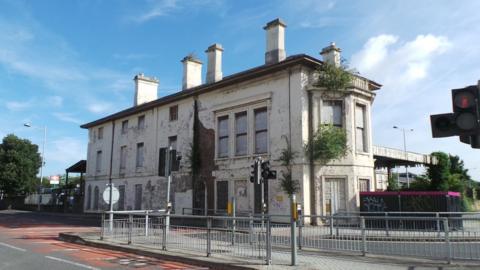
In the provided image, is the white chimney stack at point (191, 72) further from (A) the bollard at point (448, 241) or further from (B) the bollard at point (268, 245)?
(A) the bollard at point (448, 241)

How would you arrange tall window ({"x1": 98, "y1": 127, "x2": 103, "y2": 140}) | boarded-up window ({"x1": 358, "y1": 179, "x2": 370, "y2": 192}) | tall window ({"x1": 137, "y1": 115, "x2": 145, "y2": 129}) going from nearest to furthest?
boarded-up window ({"x1": 358, "y1": 179, "x2": 370, "y2": 192}) → tall window ({"x1": 137, "y1": 115, "x2": 145, "y2": 129}) → tall window ({"x1": 98, "y1": 127, "x2": 103, "y2": 140})

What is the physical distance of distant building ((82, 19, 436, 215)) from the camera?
21609mm

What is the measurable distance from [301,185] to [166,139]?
11987 millimetres

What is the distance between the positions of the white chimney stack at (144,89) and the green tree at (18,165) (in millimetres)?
19998

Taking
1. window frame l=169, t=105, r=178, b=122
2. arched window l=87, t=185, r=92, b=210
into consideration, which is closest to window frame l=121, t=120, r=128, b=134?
window frame l=169, t=105, r=178, b=122

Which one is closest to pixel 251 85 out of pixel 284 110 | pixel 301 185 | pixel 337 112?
pixel 284 110

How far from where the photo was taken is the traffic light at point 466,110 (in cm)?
602

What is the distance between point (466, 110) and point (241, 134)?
18.9 metres

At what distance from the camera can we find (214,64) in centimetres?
2836

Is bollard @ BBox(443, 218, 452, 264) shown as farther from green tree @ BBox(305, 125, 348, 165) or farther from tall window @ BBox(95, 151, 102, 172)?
tall window @ BBox(95, 151, 102, 172)

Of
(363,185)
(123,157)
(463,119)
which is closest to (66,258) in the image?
(463,119)

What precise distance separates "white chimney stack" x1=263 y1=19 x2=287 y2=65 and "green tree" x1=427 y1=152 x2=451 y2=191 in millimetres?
15400

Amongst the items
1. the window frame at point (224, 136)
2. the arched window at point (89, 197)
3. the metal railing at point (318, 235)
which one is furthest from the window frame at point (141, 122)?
the metal railing at point (318, 235)

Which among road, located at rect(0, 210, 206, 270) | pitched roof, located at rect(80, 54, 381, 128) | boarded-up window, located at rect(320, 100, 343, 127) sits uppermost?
pitched roof, located at rect(80, 54, 381, 128)
